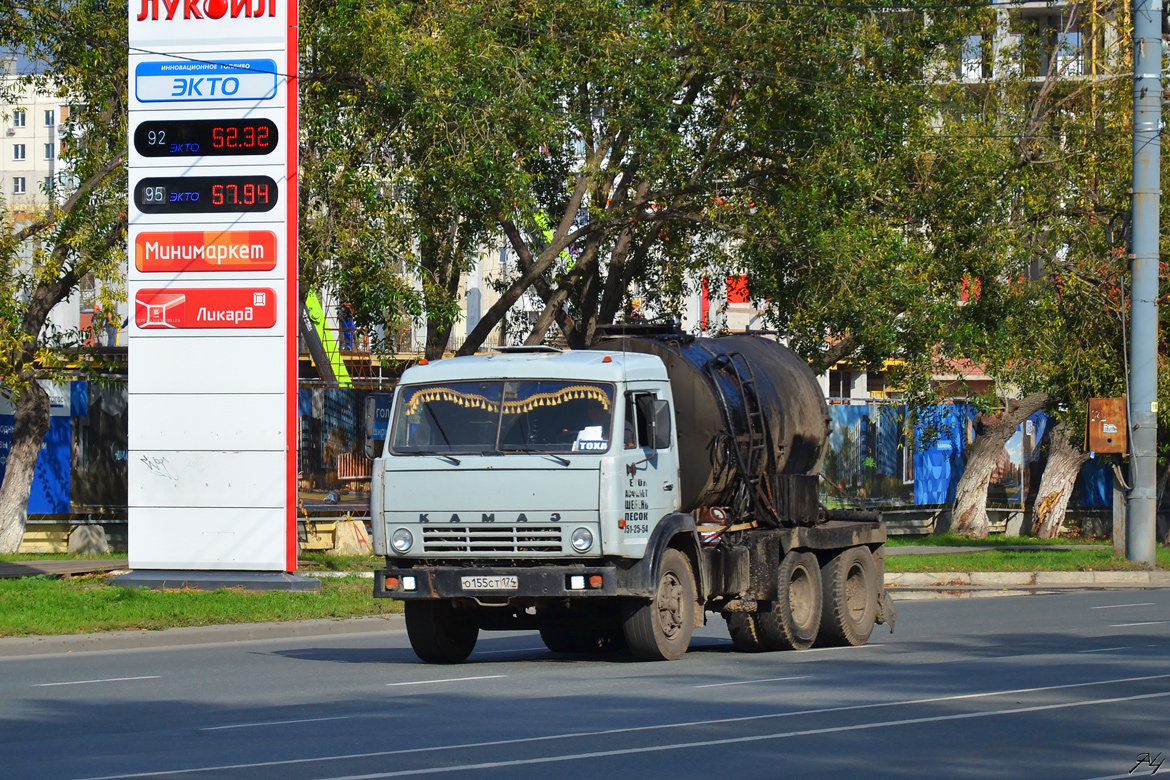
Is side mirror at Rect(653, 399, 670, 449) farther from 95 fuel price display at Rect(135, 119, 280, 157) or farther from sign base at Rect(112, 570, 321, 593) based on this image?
95 fuel price display at Rect(135, 119, 280, 157)

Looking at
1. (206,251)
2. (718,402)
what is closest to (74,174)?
(206,251)

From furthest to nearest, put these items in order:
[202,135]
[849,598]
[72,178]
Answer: [72,178] < [202,135] < [849,598]

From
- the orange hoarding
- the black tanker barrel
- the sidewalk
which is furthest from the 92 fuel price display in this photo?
the sidewalk

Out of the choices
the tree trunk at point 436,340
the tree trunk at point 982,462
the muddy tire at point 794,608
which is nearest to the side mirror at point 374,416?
the tree trunk at point 436,340

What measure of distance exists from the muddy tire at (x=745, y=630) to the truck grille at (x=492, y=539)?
9.82 ft

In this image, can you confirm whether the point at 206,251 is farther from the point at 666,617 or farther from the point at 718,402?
the point at 666,617

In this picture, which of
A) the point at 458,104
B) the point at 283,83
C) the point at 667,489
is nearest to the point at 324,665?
the point at 667,489

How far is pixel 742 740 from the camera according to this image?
8836 millimetres

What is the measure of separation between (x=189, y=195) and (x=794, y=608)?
10413 mm

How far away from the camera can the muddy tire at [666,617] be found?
1307cm

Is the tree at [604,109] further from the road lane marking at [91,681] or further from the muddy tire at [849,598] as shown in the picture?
the road lane marking at [91,681]

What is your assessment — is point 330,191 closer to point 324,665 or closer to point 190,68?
point 190,68

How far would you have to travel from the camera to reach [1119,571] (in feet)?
84.2

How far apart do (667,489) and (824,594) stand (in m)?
3.25
